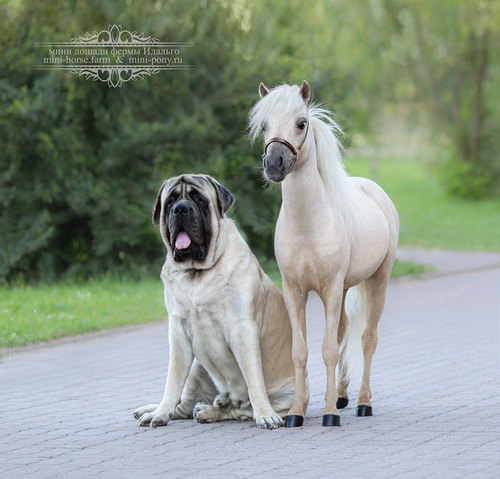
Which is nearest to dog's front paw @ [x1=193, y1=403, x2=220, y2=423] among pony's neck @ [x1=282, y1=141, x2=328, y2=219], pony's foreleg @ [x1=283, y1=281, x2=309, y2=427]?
pony's foreleg @ [x1=283, y1=281, x2=309, y2=427]

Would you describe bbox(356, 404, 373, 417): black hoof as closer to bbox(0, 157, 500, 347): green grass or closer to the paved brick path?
the paved brick path

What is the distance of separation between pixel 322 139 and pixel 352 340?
5.67 feet

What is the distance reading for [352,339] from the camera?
8.34 metres

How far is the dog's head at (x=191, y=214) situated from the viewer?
7.32 meters

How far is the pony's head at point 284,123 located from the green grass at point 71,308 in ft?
17.5

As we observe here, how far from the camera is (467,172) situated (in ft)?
128

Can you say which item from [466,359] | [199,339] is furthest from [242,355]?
[466,359]

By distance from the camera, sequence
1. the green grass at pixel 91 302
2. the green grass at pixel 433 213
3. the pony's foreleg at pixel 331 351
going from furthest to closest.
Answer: the green grass at pixel 433 213
the green grass at pixel 91 302
the pony's foreleg at pixel 331 351

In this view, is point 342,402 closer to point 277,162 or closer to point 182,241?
point 182,241

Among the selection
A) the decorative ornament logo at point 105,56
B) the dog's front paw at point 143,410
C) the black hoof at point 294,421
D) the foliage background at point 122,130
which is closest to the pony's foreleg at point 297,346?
the black hoof at point 294,421

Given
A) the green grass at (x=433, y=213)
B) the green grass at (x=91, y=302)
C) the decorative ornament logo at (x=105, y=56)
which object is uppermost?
the decorative ornament logo at (x=105, y=56)

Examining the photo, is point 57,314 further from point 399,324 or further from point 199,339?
point 199,339

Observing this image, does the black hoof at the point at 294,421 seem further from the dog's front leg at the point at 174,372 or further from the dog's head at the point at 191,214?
the dog's head at the point at 191,214

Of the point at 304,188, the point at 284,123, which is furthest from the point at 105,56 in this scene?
the point at 284,123
